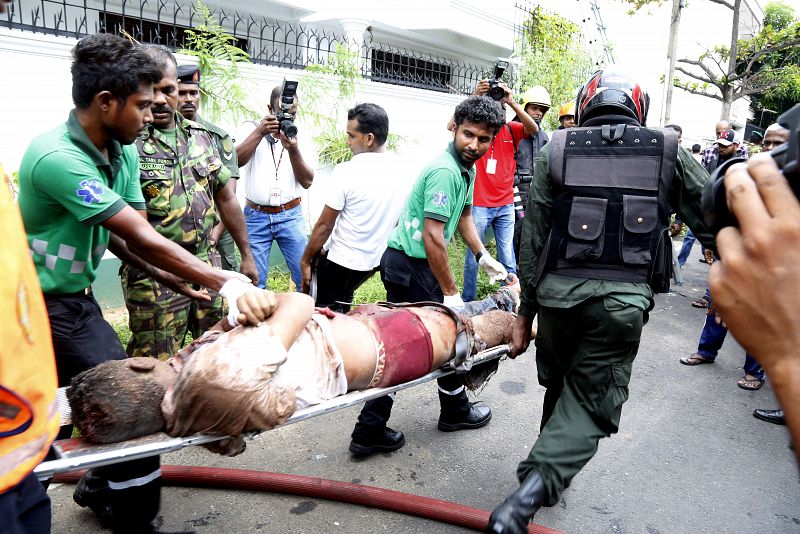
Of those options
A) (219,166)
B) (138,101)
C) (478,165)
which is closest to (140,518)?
(138,101)

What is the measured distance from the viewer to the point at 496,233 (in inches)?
233

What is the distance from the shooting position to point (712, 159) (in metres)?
7.77

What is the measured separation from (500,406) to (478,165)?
2.57m

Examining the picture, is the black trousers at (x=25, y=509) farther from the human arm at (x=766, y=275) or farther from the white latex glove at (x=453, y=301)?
the white latex glove at (x=453, y=301)

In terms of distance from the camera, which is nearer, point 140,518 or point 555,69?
point 140,518

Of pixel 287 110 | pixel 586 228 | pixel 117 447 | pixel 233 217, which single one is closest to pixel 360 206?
pixel 233 217

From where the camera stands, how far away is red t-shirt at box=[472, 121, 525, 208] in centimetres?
562

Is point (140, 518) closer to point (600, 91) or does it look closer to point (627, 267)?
point (627, 267)

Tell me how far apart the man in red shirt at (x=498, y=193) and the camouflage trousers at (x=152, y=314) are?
2.97 m

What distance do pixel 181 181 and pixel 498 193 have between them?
3295 millimetres

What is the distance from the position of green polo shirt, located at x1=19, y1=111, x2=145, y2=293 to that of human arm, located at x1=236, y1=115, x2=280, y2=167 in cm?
199

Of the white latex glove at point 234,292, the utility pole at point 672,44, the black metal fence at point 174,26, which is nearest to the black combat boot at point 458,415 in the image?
the white latex glove at point 234,292

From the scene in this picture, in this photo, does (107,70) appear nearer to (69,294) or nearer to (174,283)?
(69,294)

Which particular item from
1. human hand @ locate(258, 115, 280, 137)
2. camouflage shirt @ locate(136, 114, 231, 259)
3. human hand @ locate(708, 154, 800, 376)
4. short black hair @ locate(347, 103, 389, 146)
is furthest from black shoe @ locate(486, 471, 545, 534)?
human hand @ locate(258, 115, 280, 137)
